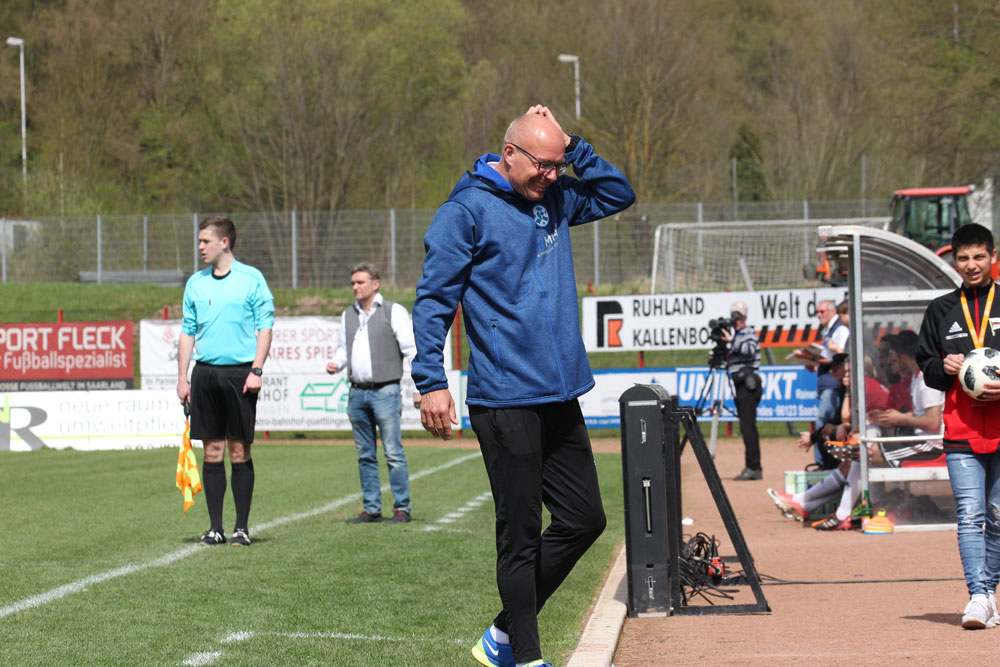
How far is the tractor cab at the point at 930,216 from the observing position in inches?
1190

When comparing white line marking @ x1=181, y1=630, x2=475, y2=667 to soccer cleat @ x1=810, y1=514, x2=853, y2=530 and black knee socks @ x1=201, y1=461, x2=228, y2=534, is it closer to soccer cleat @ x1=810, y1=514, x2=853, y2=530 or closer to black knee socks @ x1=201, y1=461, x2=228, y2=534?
black knee socks @ x1=201, y1=461, x2=228, y2=534

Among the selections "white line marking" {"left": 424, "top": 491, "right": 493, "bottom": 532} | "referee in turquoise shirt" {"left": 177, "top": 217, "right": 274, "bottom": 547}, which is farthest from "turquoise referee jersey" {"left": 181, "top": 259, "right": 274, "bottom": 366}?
"white line marking" {"left": 424, "top": 491, "right": 493, "bottom": 532}

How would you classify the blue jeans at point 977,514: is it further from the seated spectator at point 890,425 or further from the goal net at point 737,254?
the goal net at point 737,254

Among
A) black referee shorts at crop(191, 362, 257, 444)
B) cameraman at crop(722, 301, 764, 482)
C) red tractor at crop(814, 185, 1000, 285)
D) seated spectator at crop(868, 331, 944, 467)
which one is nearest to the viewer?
black referee shorts at crop(191, 362, 257, 444)

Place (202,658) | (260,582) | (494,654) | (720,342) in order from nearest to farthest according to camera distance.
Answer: (494,654) < (202,658) < (260,582) < (720,342)

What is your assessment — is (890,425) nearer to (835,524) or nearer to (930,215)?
(835,524)

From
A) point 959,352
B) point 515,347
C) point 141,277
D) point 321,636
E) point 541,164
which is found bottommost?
point 321,636

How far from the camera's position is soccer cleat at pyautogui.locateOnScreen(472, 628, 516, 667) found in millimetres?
4836

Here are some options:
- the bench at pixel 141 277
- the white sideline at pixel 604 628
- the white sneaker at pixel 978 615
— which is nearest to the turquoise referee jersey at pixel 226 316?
the white sideline at pixel 604 628

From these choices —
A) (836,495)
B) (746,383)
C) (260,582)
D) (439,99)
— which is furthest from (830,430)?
(439,99)

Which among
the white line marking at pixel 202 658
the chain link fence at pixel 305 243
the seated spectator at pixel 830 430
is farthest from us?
the chain link fence at pixel 305 243

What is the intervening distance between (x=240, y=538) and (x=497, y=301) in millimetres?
4740

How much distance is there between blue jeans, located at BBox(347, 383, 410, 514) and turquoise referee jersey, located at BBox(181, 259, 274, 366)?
1829 millimetres

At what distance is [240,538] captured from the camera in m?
8.81
